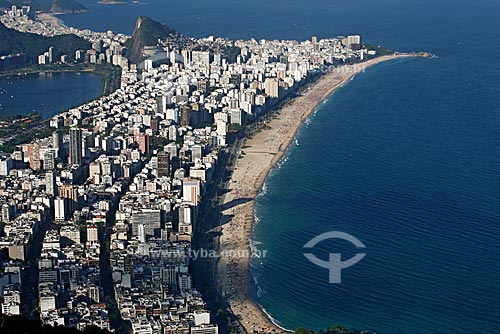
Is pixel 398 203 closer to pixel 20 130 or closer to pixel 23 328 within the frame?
pixel 23 328

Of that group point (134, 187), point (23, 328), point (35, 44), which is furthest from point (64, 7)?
point (23, 328)

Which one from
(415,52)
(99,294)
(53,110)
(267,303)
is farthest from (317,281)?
(415,52)

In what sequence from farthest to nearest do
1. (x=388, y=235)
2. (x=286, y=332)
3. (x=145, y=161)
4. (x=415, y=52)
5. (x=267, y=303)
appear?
(x=415, y=52) → (x=145, y=161) → (x=388, y=235) → (x=267, y=303) → (x=286, y=332)

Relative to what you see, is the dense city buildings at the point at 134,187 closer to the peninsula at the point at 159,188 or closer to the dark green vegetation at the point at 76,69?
the peninsula at the point at 159,188

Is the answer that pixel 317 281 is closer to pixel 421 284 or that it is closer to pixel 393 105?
pixel 421 284

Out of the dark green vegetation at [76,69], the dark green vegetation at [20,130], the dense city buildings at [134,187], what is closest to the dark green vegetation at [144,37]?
the dark green vegetation at [76,69]

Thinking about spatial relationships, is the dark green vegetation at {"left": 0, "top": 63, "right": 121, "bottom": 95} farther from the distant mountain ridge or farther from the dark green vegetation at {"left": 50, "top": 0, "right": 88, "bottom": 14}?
the dark green vegetation at {"left": 50, "top": 0, "right": 88, "bottom": 14}
